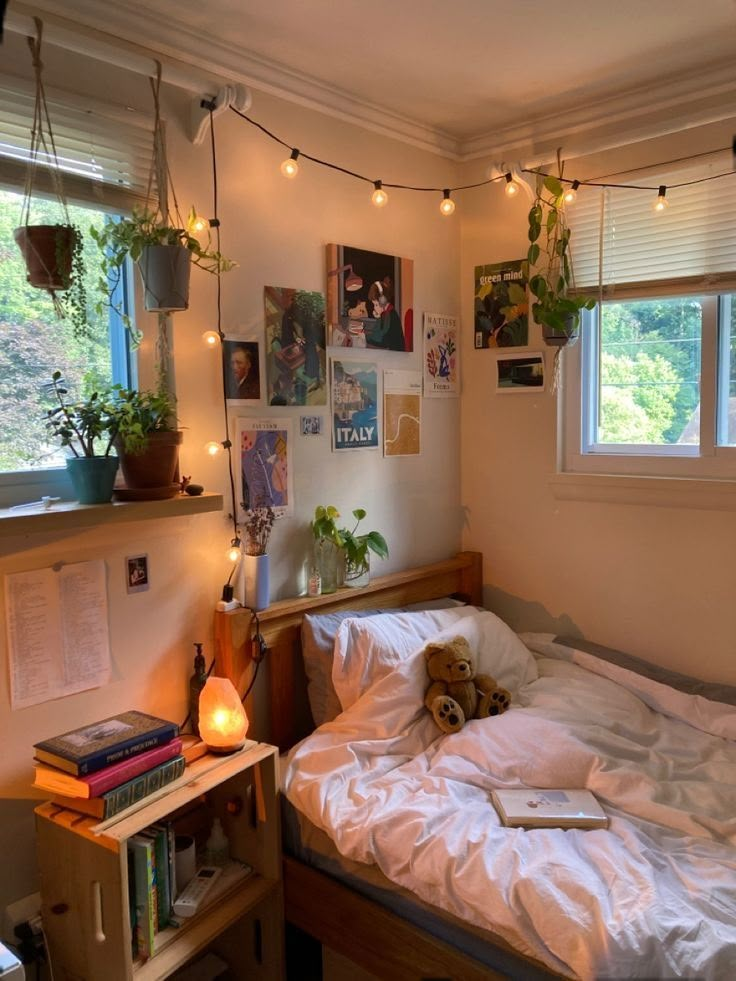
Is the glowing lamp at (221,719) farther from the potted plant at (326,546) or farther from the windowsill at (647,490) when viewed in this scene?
the windowsill at (647,490)

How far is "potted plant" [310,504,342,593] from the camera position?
91.4 inches

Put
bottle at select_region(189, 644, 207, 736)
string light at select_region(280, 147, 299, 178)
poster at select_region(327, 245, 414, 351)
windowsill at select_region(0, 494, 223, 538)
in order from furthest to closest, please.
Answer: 1. poster at select_region(327, 245, 414, 351)
2. string light at select_region(280, 147, 299, 178)
3. bottle at select_region(189, 644, 207, 736)
4. windowsill at select_region(0, 494, 223, 538)

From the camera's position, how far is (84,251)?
181 cm

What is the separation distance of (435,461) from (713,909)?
176 centimetres

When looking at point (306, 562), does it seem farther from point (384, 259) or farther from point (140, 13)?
point (140, 13)

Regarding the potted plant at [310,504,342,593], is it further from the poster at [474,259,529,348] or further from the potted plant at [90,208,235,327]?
the poster at [474,259,529,348]

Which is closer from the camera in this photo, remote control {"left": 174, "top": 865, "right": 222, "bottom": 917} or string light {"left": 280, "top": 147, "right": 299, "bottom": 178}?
remote control {"left": 174, "top": 865, "right": 222, "bottom": 917}

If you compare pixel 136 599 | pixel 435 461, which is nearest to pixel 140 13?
pixel 136 599

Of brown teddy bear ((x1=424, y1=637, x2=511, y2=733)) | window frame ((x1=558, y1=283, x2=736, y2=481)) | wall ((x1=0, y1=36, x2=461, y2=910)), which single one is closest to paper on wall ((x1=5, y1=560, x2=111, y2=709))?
wall ((x1=0, y1=36, x2=461, y2=910))

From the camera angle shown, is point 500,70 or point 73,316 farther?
point 500,70

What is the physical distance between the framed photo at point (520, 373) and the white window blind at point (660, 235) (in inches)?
12.2

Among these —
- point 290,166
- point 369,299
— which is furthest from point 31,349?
point 369,299

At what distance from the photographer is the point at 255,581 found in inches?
82.1

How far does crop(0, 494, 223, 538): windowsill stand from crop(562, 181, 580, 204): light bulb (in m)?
1.55
